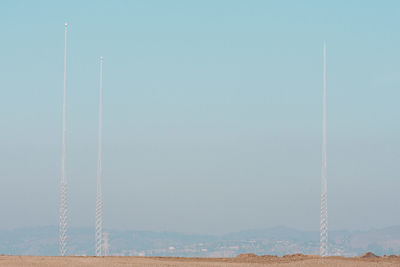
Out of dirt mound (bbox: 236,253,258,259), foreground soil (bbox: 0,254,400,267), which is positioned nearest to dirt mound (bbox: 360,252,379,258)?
foreground soil (bbox: 0,254,400,267)

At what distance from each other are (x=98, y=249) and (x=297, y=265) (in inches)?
650

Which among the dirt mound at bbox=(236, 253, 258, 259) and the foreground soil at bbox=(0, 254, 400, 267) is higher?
the foreground soil at bbox=(0, 254, 400, 267)

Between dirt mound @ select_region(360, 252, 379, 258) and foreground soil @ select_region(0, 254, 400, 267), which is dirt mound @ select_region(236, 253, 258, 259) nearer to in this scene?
foreground soil @ select_region(0, 254, 400, 267)

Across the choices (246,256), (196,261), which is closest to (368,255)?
(246,256)

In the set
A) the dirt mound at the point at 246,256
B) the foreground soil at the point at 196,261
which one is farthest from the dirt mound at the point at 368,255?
the dirt mound at the point at 246,256

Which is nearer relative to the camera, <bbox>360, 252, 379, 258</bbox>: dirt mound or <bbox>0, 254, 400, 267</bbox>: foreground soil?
<bbox>0, 254, 400, 267</bbox>: foreground soil

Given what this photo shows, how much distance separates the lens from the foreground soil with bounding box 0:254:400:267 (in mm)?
55188

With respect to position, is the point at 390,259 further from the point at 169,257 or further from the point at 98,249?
the point at 98,249

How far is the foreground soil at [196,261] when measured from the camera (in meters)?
55.2

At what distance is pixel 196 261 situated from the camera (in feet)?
193

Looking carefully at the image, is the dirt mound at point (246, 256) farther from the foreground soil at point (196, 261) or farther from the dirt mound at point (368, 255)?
the dirt mound at point (368, 255)

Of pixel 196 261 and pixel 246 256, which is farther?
pixel 246 256

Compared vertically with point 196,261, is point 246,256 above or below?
below

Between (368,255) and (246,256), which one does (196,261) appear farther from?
(368,255)
